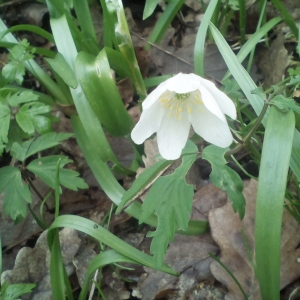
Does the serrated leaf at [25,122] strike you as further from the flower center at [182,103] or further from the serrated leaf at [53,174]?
the flower center at [182,103]

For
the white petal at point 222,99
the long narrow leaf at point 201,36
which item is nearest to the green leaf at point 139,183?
the white petal at point 222,99

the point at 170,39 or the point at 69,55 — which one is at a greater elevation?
the point at 69,55

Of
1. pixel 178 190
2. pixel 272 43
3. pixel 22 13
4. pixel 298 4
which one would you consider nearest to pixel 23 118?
pixel 178 190

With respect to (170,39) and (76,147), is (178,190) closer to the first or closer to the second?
(76,147)

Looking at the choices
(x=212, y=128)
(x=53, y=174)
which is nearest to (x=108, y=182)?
(x=53, y=174)

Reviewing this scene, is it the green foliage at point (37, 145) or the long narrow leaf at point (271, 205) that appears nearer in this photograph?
the long narrow leaf at point (271, 205)

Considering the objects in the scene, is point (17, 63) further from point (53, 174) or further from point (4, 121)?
point (53, 174)
